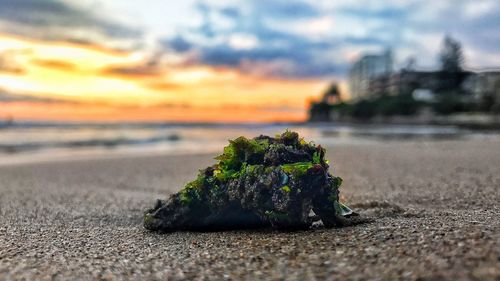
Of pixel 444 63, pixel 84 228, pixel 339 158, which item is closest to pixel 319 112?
pixel 444 63

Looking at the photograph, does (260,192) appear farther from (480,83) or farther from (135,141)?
(480,83)

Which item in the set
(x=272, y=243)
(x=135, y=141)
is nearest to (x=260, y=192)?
(x=272, y=243)

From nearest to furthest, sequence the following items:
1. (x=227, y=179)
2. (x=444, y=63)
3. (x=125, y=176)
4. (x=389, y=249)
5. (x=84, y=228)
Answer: (x=389, y=249)
(x=227, y=179)
(x=84, y=228)
(x=125, y=176)
(x=444, y=63)

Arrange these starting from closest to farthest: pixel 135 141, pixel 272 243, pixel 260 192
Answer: pixel 272 243
pixel 260 192
pixel 135 141

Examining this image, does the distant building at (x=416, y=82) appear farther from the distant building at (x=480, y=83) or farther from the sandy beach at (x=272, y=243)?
the sandy beach at (x=272, y=243)

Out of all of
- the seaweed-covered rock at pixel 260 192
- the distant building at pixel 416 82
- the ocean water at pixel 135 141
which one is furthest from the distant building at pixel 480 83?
the seaweed-covered rock at pixel 260 192

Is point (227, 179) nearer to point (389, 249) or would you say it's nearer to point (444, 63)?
point (389, 249)

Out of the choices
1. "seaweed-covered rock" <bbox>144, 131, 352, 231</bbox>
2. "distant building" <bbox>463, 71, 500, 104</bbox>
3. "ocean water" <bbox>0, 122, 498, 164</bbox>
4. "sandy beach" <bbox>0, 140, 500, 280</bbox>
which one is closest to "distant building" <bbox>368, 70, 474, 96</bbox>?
"distant building" <bbox>463, 71, 500, 104</bbox>
